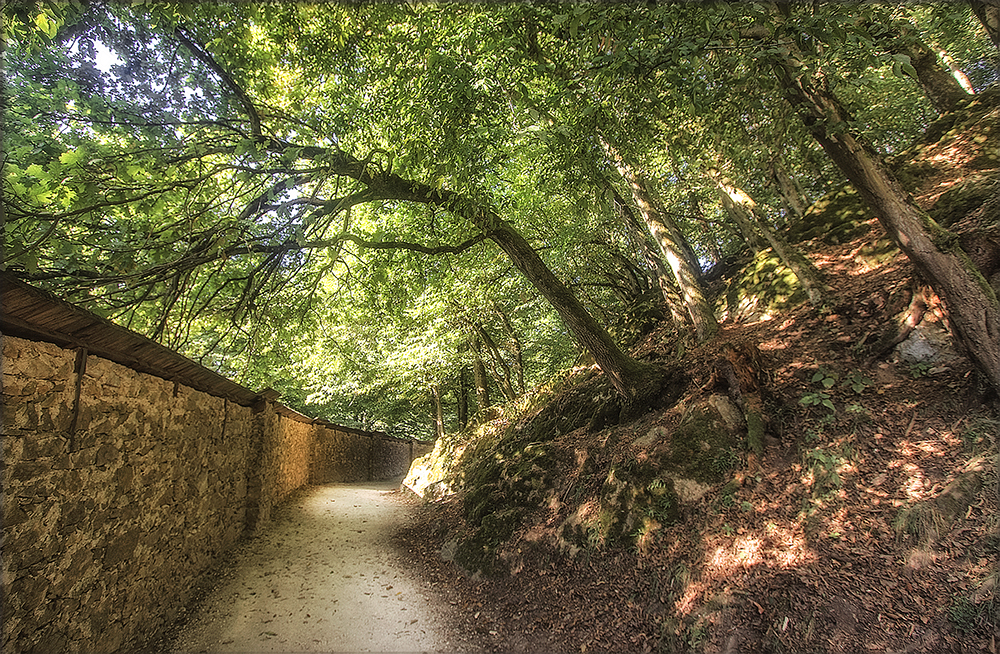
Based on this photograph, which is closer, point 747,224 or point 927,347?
point 927,347

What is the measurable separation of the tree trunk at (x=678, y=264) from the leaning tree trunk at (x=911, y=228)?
3.33 metres

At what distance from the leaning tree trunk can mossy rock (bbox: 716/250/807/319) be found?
3.15 metres

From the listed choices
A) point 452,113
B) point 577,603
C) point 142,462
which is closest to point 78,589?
point 142,462

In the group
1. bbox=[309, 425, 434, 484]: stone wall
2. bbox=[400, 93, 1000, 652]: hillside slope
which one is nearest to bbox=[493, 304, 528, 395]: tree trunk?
bbox=[400, 93, 1000, 652]: hillside slope

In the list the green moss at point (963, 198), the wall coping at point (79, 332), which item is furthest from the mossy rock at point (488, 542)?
the green moss at point (963, 198)

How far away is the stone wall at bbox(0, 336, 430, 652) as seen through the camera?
252 cm

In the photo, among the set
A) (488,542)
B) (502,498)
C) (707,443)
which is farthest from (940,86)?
(488,542)

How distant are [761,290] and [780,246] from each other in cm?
96

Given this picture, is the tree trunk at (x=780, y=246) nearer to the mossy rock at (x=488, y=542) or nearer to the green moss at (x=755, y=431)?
the green moss at (x=755, y=431)

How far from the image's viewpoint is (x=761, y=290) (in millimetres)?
8023

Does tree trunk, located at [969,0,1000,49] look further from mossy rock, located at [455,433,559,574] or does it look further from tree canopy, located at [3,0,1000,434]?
mossy rock, located at [455,433,559,574]

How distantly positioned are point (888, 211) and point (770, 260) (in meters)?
4.73

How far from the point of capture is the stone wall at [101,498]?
252 centimetres

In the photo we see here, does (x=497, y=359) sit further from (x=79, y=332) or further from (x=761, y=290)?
(x=79, y=332)
